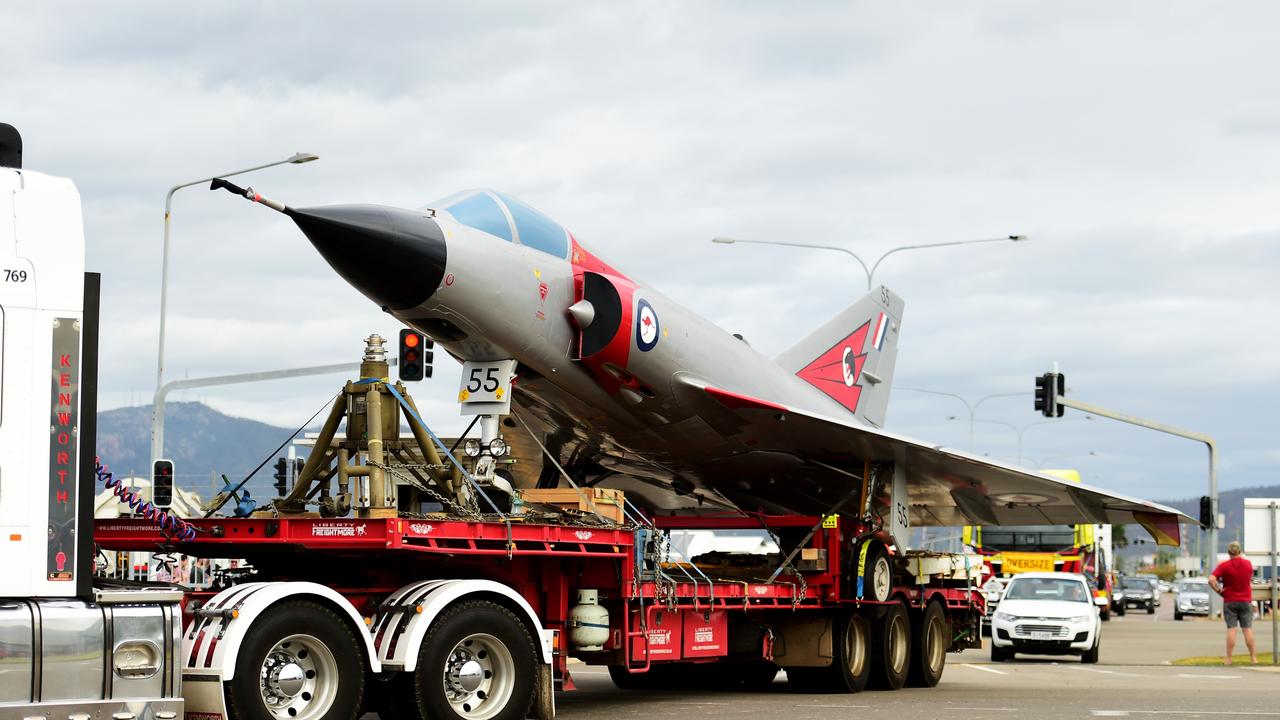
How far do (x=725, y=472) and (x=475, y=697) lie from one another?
6.92 meters

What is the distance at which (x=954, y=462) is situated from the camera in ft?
52.9

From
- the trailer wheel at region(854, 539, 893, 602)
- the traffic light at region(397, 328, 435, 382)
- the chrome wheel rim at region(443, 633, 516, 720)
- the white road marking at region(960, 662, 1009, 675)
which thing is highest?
the traffic light at region(397, 328, 435, 382)

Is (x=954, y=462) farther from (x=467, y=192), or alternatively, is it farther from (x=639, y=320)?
(x=467, y=192)

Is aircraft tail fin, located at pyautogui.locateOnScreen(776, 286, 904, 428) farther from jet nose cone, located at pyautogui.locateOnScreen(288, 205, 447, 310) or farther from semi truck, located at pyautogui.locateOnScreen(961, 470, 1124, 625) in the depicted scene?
semi truck, located at pyautogui.locateOnScreen(961, 470, 1124, 625)

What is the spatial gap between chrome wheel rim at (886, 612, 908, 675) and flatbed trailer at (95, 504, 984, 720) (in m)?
0.80

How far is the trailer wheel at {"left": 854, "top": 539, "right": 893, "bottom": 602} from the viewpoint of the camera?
49.8 feet

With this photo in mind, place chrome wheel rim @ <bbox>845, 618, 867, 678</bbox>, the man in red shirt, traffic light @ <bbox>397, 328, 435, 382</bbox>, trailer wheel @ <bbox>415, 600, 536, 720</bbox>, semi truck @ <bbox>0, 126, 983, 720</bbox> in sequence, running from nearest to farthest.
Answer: semi truck @ <bbox>0, 126, 983, 720</bbox>
trailer wheel @ <bbox>415, 600, 536, 720</bbox>
traffic light @ <bbox>397, 328, 435, 382</bbox>
chrome wheel rim @ <bbox>845, 618, 867, 678</bbox>
the man in red shirt

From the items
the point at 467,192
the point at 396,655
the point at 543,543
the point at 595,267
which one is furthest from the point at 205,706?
the point at 595,267

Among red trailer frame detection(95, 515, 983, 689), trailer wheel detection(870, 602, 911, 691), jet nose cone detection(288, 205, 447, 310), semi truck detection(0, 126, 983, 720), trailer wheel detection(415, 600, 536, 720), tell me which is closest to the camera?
semi truck detection(0, 126, 983, 720)

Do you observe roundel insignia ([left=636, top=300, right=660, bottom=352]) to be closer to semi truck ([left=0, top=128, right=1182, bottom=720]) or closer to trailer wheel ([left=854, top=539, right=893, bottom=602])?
semi truck ([left=0, top=128, right=1182, bottom=720])

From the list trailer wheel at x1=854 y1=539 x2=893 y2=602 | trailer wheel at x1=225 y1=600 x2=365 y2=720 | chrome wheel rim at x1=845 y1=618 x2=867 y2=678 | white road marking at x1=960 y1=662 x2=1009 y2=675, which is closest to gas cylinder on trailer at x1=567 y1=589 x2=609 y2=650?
trailer wheel at x1=225 y1=600 x2=365 y2=720

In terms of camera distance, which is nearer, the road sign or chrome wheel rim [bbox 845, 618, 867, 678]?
chrome wheel rim [bbox 845, 618, 867, 678]

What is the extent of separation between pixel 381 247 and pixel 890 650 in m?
7.89

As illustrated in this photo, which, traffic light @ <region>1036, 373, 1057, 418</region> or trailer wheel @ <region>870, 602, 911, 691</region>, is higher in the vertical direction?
traffic light @ <region>1036, 373, 1057, 418</region>
